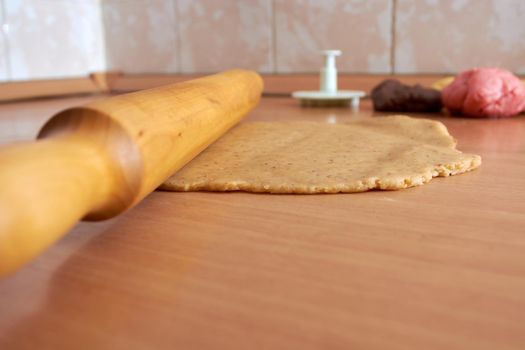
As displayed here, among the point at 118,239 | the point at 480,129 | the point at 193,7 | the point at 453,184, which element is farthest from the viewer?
the point at 193,7

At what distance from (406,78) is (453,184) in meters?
1.25

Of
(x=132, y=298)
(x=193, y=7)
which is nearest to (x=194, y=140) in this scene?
(x=132, y=298)

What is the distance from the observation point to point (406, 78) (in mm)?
1774

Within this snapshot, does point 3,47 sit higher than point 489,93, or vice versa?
point 3,47

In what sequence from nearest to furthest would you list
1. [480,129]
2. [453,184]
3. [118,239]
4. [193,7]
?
[118,239], [453,184], [480,129], [193,7]

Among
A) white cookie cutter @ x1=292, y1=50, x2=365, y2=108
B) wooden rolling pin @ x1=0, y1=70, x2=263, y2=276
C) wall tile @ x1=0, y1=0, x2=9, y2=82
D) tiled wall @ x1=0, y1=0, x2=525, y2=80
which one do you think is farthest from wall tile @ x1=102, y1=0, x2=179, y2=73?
wooden rolling pin @ x1=0, y1=70, x2=263, y2=276

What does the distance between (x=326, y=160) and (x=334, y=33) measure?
136cm

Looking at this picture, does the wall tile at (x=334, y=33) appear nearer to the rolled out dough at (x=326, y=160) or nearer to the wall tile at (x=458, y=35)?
the wall tile at (x=458, y=35)

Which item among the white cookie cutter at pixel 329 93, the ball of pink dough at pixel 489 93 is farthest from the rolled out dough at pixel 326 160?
the white cookie cutter at pixel 329 93

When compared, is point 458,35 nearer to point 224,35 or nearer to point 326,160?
point 224,35

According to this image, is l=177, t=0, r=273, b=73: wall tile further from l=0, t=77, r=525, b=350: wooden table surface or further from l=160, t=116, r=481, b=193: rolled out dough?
l=0, t=77, r=525, b=350: wooden table surface

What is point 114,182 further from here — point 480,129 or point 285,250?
point 480,129

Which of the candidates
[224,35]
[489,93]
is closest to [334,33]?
[224,35]

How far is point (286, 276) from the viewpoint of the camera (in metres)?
0.36
